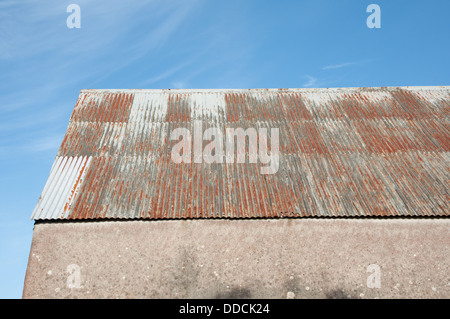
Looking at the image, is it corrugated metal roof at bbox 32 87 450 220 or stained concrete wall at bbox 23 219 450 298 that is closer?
stained concrete wall at bbox 23 219 450 298

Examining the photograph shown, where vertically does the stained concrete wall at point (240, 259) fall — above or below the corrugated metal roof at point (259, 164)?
below

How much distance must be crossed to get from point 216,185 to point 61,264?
427 cm

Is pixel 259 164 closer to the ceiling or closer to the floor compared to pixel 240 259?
closer to the ceiling

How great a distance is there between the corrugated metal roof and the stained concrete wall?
363 mm

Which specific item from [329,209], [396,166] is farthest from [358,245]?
[396,166]

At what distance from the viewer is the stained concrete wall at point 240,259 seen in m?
7.14

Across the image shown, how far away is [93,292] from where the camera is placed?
7059 millimetres

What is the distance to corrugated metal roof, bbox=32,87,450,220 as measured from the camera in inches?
313

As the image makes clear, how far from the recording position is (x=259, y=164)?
9.14 metres

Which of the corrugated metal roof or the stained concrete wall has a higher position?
the corrugated metal roof

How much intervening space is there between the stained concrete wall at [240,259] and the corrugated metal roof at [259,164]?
363 millimetres

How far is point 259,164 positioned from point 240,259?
2943mm
